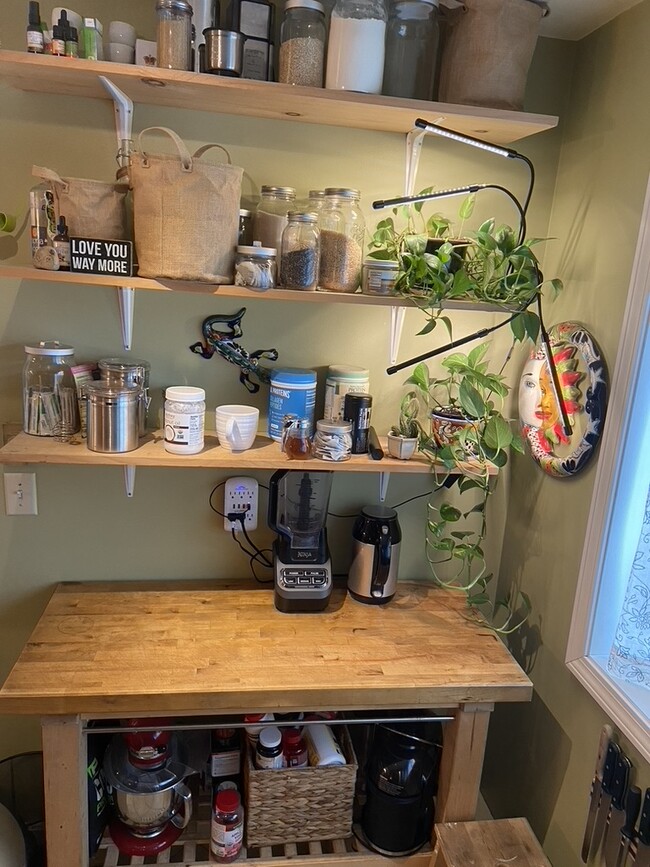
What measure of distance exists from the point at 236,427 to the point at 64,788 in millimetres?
862

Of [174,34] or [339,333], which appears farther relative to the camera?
[339,333]

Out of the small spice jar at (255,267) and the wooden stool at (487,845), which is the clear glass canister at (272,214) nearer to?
the small spice jar at (255,267)

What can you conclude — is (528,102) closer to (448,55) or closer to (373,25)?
(448,55)

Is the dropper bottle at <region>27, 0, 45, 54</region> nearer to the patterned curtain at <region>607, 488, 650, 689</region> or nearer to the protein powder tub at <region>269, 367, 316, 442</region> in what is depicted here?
the protein powder tub at <region>269, 367, 316, 442</region>

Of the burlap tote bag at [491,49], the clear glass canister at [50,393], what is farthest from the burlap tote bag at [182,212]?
the burlap tote bag at [491,49]

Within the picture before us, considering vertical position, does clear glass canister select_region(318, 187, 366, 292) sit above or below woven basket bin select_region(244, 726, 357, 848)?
above

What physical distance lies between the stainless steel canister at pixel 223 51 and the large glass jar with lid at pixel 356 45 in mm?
193

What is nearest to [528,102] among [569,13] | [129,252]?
[569,13]

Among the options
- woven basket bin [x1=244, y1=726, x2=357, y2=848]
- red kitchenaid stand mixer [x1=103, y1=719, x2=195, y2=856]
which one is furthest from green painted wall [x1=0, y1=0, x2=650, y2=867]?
woven basket bin [x1=244, y1=726, x2=357, y2=848]

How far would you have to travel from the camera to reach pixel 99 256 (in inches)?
55.6

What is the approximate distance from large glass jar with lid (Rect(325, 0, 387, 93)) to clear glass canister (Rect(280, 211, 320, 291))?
277 millimetres

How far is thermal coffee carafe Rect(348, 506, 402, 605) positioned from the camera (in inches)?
69.2

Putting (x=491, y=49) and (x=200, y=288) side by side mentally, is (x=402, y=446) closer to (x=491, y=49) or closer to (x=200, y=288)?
(x=200, y=288)

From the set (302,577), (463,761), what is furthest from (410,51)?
(463,761)
